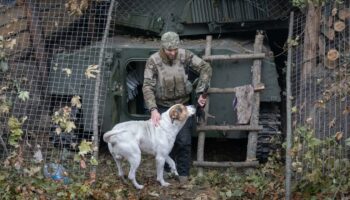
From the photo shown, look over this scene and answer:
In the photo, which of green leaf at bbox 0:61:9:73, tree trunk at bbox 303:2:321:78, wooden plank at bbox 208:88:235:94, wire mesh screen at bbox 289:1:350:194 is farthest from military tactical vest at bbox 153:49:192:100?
green leaf at bbox 0:61:9:73

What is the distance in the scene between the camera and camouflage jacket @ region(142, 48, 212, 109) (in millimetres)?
9109

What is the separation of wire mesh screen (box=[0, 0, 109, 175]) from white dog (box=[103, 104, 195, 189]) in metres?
0.89

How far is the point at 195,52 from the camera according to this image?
10.1 meters

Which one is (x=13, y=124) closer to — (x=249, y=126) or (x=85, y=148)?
(x=85, y=148)

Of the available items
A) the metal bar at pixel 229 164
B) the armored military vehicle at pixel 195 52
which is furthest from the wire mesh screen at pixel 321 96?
the metal bar at pixel 229 164

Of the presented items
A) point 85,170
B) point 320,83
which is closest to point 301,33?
point 320,83

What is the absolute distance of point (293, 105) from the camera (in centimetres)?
919

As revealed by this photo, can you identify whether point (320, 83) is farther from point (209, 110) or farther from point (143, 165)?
point (143, 165)

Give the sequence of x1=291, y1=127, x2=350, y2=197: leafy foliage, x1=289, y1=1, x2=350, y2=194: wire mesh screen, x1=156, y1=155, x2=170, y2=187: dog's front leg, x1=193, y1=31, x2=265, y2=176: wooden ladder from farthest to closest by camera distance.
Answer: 1. x1=193, y1=31, x2=265, y2=176: wooden ladder
2. x1=156, y1=155, x2=170, y2=187: dog's front leg
3. x1=289, y1=1, x2=350, y2=194: wire mesh screen
4. x1=291, y1=127, x2=350, y2=197: leafy foliage

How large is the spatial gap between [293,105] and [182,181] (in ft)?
5.52

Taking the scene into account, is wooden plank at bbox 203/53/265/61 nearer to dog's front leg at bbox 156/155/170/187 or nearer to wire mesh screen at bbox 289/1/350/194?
wire mesh screen at bbox 289/1/350/194

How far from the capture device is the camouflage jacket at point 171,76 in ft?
29.9

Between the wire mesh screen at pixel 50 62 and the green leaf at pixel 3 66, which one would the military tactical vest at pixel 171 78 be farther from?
the green leaf at pixel 3 66

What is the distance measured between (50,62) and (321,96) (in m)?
3.88
